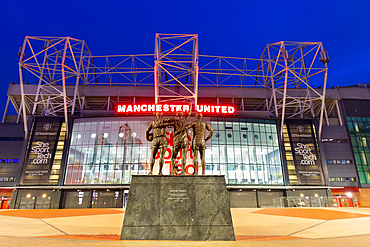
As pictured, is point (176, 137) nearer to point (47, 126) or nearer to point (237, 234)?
point (237, 234)

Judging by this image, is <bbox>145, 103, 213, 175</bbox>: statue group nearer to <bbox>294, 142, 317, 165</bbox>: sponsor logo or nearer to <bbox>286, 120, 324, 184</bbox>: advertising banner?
<bbox>286, 120, 324, 184</bbox>: advertising banner

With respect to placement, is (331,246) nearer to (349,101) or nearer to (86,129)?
(86,129)

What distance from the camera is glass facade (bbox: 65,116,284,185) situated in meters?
37.9

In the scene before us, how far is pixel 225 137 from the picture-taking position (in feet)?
133

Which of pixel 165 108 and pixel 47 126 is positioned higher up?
pixel 165 108

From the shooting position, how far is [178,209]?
795 centimetres

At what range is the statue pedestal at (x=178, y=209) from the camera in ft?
24.7

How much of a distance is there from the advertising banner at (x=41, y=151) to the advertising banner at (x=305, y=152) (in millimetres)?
41915

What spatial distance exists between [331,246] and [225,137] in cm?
3467

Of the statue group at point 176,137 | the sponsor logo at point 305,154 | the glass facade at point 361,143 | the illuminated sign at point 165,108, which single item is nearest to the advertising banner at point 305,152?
the sponsor logo at point 305,154

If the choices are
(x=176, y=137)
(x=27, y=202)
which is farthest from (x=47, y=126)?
(x=176, y=137)

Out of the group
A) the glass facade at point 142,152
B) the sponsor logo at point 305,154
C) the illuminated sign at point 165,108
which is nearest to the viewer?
the glass facade at point 142,152

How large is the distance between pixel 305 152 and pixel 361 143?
14.1 meters

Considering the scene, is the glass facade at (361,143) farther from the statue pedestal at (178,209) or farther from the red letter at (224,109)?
the statue pedestal at (178,209)
